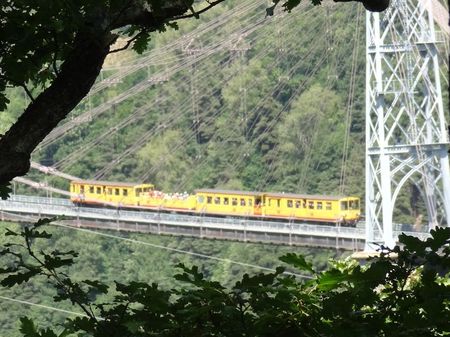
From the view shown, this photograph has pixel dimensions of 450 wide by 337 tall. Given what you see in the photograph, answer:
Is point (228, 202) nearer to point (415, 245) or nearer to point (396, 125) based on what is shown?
point (396, 125)

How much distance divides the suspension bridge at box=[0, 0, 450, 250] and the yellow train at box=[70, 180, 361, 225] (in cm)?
61

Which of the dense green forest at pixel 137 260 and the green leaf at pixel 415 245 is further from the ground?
the green leaf at pixel 415 245

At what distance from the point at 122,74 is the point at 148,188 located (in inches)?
429

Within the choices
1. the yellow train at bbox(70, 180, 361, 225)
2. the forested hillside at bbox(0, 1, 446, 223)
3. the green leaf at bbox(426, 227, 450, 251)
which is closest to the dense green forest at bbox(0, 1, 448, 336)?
the forested hillside at bbox(0, 1, 446, 223)

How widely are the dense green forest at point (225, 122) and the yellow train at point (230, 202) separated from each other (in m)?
3.82

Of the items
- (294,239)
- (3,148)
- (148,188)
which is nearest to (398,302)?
(3,148)

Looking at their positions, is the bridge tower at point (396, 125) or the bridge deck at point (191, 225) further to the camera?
the bridge deck at point (191, 225)

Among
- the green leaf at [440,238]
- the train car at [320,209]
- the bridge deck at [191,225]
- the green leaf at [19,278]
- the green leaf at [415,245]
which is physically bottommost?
the bridge deck at [191,225]

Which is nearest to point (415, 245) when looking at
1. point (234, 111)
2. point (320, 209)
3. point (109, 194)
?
point (320, 209)

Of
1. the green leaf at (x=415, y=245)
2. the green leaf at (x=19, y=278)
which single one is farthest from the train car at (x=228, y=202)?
the green leaf at (x=415, y=245)

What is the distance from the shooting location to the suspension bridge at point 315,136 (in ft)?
82.8

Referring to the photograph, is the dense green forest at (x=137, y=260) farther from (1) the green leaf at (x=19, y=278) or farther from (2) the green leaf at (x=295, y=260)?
(2) the green leaf at (x=295, y=260)

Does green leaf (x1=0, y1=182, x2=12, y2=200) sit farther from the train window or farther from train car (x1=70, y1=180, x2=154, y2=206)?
train car (x1=70, y1=180, x2=154, y2=206)

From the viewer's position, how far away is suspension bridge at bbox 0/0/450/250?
993 inches
